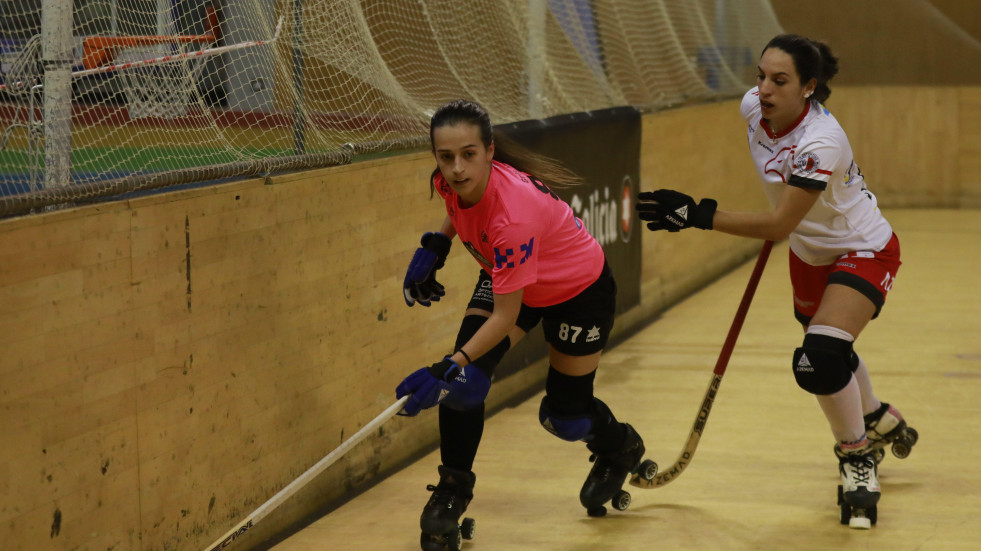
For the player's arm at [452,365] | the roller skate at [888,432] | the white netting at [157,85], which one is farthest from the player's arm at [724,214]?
the white netting at [157,85]

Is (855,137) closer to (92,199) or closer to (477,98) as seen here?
(477,98)

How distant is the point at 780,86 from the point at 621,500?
1.53 m

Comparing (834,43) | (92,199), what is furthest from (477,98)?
(834,43)

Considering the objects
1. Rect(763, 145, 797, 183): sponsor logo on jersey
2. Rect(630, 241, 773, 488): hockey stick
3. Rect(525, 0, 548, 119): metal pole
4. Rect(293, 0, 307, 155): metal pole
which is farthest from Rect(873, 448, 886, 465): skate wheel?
Rect(525, 0, 548, 119): metal pole

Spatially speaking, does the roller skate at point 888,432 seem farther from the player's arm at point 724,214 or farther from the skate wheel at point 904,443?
the player's arm at point 724,214

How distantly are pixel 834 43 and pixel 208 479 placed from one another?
437 inches

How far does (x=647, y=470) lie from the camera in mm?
4172

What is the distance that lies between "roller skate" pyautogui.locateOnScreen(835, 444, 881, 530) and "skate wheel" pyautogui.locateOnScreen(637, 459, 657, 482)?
25.8 inches

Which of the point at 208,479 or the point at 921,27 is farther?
the point at 921,27

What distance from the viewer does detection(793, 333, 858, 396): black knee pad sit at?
376cm

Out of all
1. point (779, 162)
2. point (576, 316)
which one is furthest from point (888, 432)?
point (576, 316)

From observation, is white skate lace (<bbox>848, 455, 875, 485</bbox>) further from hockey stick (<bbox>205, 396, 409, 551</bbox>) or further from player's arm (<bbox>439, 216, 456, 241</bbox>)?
hockey stick (<bbox>205, 396, 409, 551</bbox>)

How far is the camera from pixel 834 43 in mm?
13047

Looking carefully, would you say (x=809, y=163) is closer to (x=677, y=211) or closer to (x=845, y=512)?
(x=677, y=211)
